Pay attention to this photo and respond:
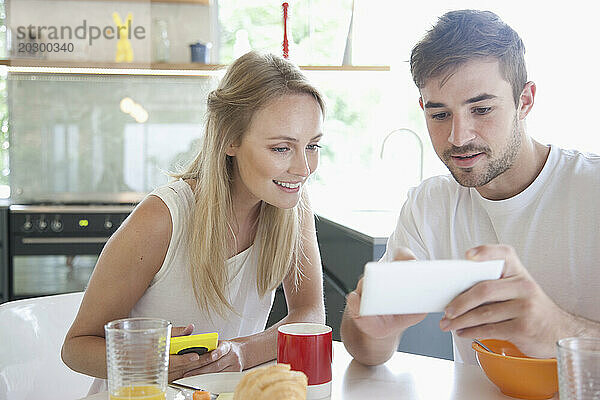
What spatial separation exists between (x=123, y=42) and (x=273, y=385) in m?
3.61

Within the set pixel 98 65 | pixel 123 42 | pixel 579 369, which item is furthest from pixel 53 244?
pixel 579 369

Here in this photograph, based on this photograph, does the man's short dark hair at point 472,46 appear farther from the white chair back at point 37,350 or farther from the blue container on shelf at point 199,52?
the blue container on shelf at point 199,52

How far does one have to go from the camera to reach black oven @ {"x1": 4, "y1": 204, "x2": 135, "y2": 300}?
3.76m

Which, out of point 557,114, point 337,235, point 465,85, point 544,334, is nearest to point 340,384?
point 544,334

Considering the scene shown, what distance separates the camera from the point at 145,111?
420 cm

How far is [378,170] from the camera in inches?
171

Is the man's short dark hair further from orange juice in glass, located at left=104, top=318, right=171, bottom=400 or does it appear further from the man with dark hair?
orange juice in glass, located at left=104, top=318, right=171, bottom=400

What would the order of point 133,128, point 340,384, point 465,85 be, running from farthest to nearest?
point 133,128, point 465,85, point 340,384

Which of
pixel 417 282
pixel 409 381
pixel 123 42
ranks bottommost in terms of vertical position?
pixel 409 381

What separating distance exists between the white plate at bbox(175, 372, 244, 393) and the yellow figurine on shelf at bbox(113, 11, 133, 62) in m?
3.28

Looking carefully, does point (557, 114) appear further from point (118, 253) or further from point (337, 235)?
point (118, 253)

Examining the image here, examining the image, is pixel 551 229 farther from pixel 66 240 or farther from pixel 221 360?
pixel 66 240

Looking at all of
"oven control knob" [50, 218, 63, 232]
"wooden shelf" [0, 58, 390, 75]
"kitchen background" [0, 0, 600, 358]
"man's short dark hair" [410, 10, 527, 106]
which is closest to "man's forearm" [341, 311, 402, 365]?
"man's short dark hair" [410, 10, 527, 106]

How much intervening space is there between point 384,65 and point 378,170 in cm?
71
